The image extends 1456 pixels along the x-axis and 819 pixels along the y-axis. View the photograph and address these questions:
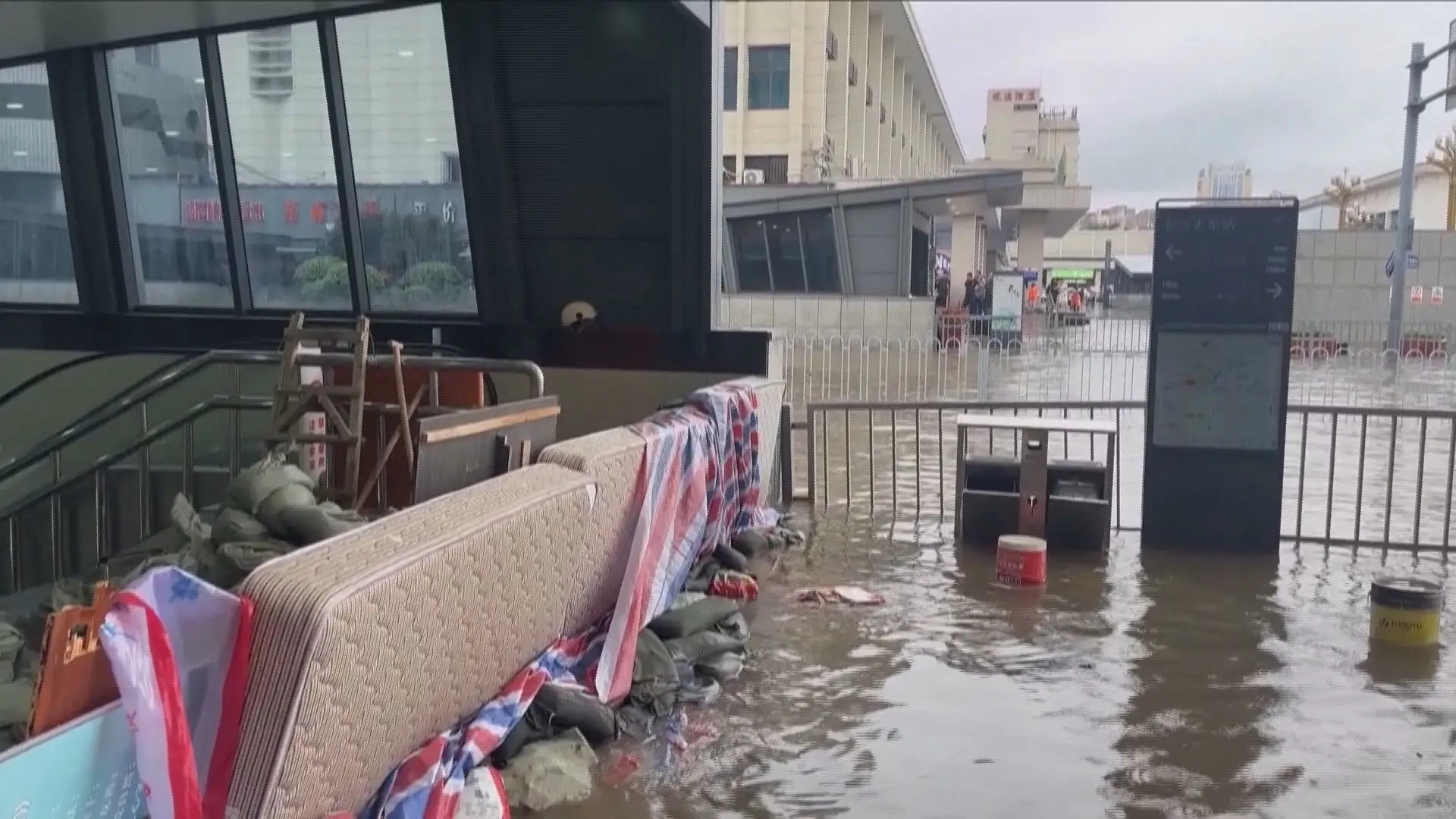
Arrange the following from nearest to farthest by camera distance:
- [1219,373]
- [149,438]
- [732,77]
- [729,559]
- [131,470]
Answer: [729,559] → [149,438] → [1219,373] → [131,470] → [732,77]

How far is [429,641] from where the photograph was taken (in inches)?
122

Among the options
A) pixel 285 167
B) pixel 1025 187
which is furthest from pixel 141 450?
pixel 1025 187

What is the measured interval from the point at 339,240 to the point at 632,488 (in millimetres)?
6284

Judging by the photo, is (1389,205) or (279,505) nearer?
(279,505)

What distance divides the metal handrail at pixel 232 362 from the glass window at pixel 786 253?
16.7 metres

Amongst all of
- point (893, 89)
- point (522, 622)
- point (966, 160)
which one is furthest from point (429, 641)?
point (966, 160)

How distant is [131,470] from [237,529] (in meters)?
5.41

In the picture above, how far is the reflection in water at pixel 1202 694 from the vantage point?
146 inches

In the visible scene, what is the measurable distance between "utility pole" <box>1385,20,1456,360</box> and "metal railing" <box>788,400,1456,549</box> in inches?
108

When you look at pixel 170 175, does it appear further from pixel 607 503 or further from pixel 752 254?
pixel 752 254

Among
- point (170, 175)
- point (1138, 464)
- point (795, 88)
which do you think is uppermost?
point (795, 88)

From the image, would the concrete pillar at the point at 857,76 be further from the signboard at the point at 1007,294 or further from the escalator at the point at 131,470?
the escalator at the point at 131,470

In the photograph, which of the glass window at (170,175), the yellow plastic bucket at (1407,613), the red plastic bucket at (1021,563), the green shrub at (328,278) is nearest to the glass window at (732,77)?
the green shrub at (328,278)

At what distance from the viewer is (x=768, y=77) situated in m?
27.0
